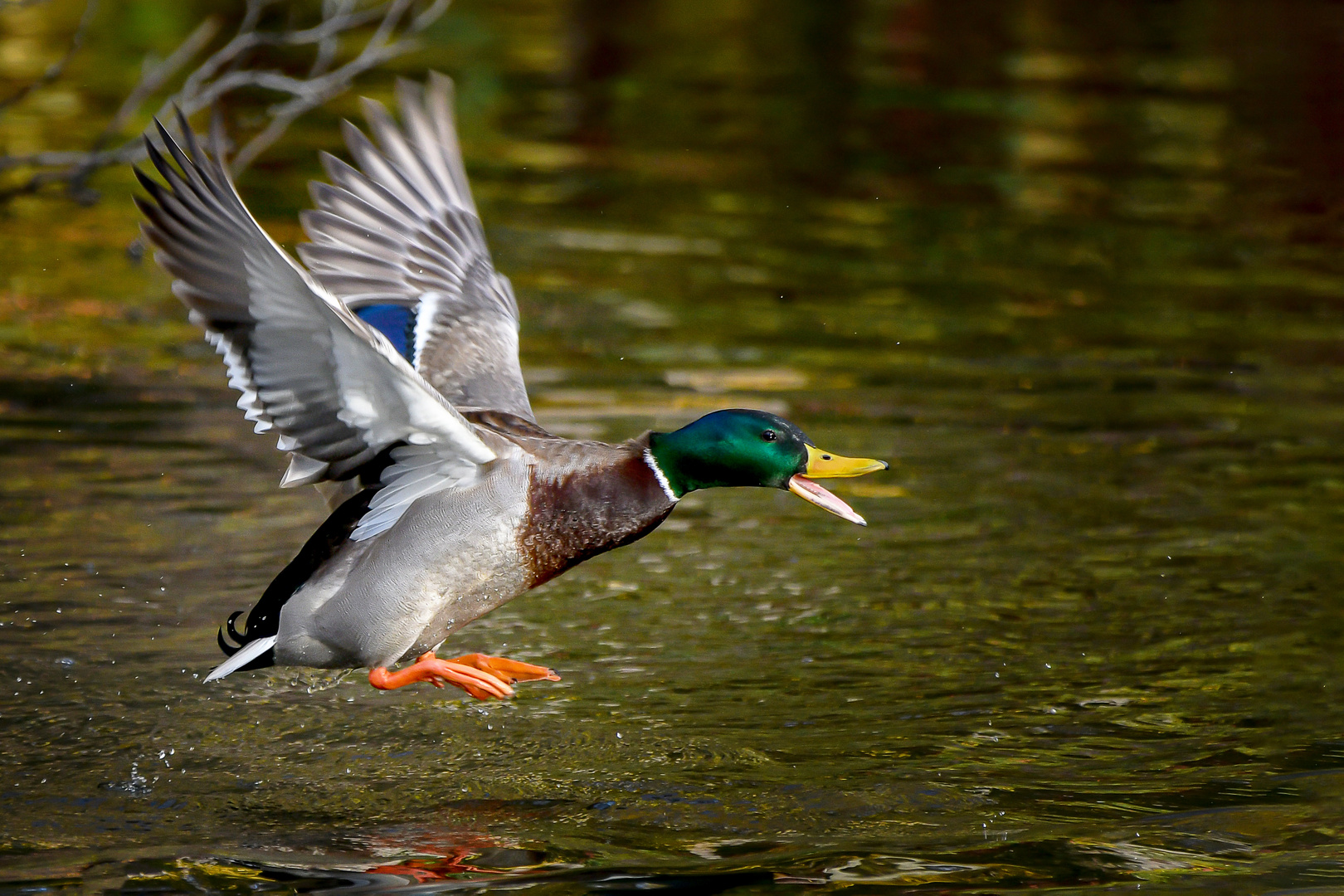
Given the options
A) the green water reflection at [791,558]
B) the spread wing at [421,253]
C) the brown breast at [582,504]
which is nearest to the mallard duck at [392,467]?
the brown breast at [582,504]

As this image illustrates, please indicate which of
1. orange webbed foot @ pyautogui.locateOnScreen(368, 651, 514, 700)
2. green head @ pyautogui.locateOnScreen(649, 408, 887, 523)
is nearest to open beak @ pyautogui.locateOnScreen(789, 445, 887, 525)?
green head @ pyautogui.locateOnScreen(649, 408, 887, 523)

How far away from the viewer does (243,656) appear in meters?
5.42

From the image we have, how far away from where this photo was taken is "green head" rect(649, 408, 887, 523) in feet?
17.8

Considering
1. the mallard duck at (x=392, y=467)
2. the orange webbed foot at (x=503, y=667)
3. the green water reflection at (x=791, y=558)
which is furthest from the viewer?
the orange webbed foot at (x=503, y=667)

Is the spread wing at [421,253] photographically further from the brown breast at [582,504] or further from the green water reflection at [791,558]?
the green water reflection at [791,558]

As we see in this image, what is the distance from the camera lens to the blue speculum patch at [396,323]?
6352 millimetres

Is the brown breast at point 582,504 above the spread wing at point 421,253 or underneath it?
underneath

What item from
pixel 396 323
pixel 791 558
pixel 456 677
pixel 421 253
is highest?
pixel 421 253

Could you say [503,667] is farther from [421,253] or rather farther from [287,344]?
[421,253]

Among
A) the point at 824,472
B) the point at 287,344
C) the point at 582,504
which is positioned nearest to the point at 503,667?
the point at 582,504

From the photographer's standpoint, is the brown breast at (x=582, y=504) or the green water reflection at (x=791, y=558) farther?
the brown breast at (x=582, y=504)

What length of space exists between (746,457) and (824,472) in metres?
0.22

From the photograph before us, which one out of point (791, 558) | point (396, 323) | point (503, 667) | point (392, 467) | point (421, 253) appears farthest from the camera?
point (791, 558)

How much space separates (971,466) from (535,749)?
3.15m
